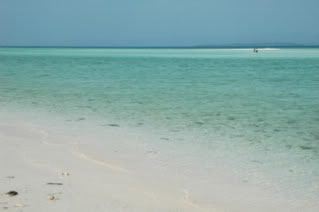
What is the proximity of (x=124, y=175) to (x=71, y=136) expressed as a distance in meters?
2.63

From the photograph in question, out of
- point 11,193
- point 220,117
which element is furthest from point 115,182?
point 220,117

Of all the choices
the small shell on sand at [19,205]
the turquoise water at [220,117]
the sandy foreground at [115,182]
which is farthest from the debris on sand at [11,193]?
the turquoise water at [220,117]

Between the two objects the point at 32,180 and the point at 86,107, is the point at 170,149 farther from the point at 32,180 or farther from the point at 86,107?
the point at 86,107

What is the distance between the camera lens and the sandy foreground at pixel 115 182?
13.1 feet

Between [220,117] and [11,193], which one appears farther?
[220,117]

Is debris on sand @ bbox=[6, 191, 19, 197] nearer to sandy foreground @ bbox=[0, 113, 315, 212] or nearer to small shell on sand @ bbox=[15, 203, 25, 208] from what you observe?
sandy foreground @ bbox=[0, 113, 315, 212]

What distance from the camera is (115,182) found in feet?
15.5

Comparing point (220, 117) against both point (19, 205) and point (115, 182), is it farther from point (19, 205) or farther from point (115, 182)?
point (19, 205)

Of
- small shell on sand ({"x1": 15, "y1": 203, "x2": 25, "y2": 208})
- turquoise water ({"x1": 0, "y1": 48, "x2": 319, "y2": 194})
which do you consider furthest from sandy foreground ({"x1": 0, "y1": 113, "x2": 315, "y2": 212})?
turquoise water ({"x1": 0, "y1": 48, "x2": 319, "y2": 194})

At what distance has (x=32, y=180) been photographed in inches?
178

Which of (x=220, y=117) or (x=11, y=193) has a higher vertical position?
(x=11, y=193)

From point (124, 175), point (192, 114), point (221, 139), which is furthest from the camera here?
point (192, 114)

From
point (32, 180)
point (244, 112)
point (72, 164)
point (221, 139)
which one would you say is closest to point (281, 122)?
point (244, 112)

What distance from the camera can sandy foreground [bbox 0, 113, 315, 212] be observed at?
4.00 metres
